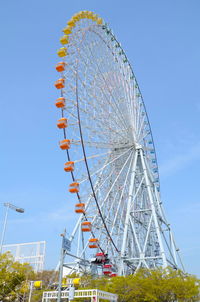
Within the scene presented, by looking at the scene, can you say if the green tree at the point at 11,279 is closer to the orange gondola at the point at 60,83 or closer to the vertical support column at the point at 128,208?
the vertical support column at the point at 128,208

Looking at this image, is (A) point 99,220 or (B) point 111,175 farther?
(B) point 111,175

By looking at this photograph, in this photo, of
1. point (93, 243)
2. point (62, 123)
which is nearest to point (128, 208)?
point (93, 243)

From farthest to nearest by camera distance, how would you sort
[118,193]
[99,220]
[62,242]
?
[118,193] < [99,220] < [62,242]

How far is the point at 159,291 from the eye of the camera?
23688mm

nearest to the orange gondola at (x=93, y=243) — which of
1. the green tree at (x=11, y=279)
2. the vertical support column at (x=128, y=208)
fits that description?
the vertical support column at (x=128, y=208)

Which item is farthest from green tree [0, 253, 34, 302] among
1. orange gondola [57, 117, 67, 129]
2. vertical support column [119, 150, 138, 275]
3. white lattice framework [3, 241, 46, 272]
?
white lattice framework [3, 241, 46, 272]

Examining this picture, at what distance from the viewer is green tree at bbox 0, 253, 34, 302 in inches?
1049

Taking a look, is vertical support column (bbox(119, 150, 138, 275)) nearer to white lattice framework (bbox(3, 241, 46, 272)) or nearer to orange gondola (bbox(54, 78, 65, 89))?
orange gondola (bbox(54, 78, 65, 89))

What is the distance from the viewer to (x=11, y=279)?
26859 mm

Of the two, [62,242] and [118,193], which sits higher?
[118,193]

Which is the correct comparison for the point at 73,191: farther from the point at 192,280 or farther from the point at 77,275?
the point at 192,280

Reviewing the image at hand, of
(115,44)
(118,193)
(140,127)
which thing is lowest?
(118,193)

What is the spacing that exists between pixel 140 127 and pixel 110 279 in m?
16.4

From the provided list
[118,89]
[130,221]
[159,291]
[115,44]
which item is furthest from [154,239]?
[115,44]
